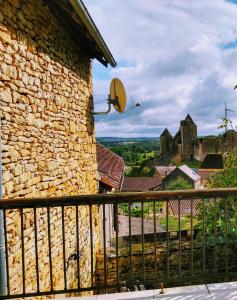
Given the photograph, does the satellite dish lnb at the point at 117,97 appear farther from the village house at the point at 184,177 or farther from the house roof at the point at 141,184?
the house roof at the point at 141,184

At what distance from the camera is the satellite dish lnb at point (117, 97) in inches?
299

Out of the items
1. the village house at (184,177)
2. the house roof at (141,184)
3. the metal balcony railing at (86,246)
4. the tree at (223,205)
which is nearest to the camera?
the metal balcony railing at (86,246)

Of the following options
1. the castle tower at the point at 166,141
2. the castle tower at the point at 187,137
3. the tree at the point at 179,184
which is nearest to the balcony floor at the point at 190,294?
the tree at the point at 179,184

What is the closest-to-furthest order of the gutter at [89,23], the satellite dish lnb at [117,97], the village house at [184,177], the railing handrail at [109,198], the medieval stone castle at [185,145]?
1. the railing handrail at [109,198]
2. the gutter at [89,23]
3. the satellite dish lnb at [117,97]
4. the village house at [184,177]
5. the medieval stone castle at [185,145]

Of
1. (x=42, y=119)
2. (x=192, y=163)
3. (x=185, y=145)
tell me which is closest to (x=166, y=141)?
(x=185, y=145)

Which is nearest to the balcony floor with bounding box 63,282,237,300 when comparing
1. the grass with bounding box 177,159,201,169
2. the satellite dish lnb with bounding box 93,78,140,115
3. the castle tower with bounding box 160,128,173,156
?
the satellite dish lnb with bounding box 93,78,140,115

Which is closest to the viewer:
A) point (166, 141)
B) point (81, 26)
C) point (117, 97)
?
point (81, 26)

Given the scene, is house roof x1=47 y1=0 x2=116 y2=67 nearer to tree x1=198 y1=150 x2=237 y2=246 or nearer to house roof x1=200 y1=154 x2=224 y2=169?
tree x1=198 y1=150 x2=237 y2=246

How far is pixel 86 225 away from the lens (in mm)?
7094

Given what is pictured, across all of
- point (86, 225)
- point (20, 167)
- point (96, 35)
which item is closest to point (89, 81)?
point (96, 35)

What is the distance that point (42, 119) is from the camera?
4.76 meters

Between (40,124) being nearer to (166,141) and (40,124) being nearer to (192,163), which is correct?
(192,163)

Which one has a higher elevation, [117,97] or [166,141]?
[117,97]

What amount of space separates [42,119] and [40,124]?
0.35 ft
